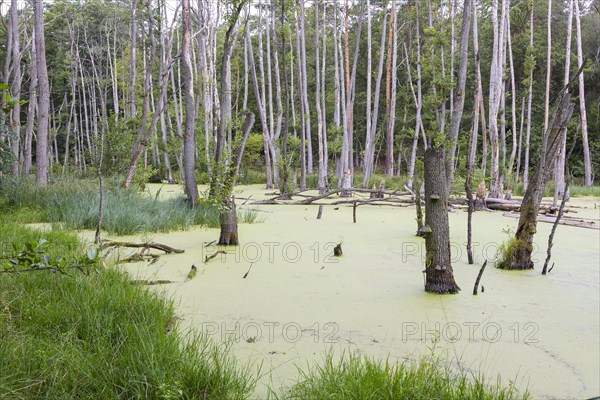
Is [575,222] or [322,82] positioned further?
[322,82]

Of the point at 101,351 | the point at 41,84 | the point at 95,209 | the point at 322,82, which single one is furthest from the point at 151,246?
the point at 322,82

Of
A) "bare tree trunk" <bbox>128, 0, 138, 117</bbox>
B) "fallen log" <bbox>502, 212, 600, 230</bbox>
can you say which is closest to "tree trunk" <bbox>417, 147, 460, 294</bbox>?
"fallen log" <bbox>502, 212, 600, 230</bbox>

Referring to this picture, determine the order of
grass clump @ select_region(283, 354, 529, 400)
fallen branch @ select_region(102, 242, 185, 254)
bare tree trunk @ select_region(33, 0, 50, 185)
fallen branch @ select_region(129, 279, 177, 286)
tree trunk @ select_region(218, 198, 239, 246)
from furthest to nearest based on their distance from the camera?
bare tree trunk @ select_region(33, 0, 50, 185), tree trunk @ select_region(218, 198, 239, 246), fallen branch @ select_region(102, 242, 185, 254), fallen branch @ select_region(129, 279, 177, 286), grass clump @ select_region(283, 354, 529, 400)

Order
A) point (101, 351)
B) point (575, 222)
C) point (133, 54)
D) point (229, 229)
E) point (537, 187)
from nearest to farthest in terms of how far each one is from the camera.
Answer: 1. point (101, 351)
2. point (537, 187)
3. point (229, 229)
4. point (575, 222)
5. point (133, 54)

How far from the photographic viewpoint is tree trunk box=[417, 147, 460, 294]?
116 inches

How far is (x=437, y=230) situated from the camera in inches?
116

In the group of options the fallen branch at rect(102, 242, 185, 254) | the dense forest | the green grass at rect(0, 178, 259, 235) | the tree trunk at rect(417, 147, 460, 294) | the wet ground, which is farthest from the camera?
the dense forest

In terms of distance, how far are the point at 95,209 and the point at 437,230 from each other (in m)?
3.90

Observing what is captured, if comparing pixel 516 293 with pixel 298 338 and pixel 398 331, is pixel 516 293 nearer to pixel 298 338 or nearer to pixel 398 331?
pixel 398 331

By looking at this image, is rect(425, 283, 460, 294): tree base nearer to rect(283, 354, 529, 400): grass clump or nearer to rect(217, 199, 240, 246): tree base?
rect(283, 354, 529, 400): grass clump

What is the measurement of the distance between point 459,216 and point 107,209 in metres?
4.68

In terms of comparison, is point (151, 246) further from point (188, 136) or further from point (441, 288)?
point (188, 136)

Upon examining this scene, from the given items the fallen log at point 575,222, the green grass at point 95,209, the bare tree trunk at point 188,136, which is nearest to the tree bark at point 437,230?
the green grass at point 95,209

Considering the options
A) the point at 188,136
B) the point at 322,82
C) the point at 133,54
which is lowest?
the point at 188,136
